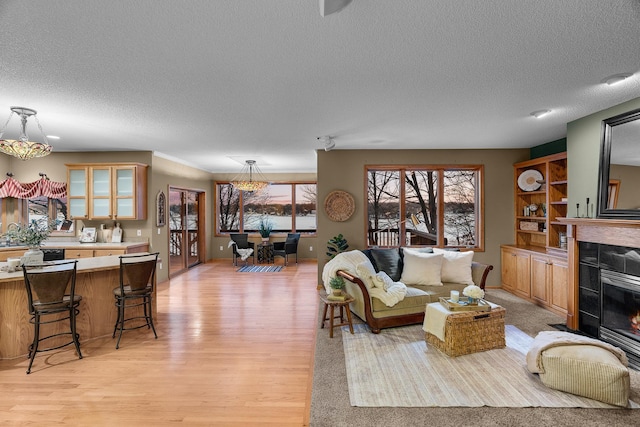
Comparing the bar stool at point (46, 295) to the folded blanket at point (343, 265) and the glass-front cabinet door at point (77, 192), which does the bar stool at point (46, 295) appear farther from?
the glass-front cabinet door at point (77, 192)

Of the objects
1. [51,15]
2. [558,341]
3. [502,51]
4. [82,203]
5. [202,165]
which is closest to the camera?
[51,15]

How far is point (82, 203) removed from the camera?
5.86m

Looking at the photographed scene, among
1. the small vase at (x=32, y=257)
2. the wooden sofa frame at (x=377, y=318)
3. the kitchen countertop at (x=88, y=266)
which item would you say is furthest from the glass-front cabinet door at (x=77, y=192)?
the wooden sofa frame at (x=377, y=318)

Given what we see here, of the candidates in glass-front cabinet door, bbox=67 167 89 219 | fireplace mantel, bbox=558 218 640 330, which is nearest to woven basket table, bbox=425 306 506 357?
fireplace mantel, bbox=558 218 640 330

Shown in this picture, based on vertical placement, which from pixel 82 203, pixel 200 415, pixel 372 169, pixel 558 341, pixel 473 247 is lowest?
pixel 200 415

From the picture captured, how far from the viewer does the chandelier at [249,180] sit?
761 cm

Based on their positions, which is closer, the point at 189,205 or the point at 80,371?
the point at 80,371

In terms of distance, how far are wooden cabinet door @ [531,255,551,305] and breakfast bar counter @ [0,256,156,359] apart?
5.79 meters

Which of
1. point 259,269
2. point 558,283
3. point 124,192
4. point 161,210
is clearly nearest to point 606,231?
Answer: point 558,283

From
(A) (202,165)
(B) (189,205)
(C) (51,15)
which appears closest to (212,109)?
(C) (51,15)

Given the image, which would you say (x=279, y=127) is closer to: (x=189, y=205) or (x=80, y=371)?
(x=80, y=371)

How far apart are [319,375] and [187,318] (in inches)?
96.1

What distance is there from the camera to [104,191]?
5.87 meters

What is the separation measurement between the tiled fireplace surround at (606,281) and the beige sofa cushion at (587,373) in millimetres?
1066
